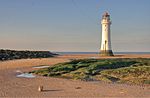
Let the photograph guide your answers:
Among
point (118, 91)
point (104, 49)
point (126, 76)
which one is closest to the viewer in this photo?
point (118, 91)

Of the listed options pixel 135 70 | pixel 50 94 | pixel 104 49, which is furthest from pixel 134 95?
pixel 104 49

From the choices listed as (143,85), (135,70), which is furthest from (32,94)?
(135,70)

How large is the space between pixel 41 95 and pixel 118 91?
129 inches

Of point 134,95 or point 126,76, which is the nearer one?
point 134,95

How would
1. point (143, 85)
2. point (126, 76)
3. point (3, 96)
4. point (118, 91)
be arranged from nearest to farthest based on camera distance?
point (3, 96), point (118, 91), point (143, 85), point (126, 76)

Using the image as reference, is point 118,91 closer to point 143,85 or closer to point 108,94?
point 108,94

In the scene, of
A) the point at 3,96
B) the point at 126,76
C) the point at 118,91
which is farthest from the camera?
the point at 126,76

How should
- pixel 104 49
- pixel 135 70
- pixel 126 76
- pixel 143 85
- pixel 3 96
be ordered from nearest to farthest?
pixel 3 96, pixel 143 85, pixel 126 76, pixel 135 70, pixel 104 49

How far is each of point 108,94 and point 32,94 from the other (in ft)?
9.51

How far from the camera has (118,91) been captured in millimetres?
14156

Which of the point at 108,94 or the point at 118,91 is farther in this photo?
the point at 118,91

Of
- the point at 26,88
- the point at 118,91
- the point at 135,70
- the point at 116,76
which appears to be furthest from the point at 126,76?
the point at 26,88

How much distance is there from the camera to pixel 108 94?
13.3 metres

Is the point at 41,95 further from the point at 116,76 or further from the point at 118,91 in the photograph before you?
the point at 116,76
